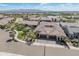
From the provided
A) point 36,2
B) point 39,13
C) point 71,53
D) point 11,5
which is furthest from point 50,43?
point 11,5

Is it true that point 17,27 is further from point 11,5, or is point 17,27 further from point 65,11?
point 65,11

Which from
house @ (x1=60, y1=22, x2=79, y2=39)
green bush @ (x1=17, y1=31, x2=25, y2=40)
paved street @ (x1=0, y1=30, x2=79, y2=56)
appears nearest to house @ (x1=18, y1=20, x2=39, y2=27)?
green bush @ (x1=17, y1=31, x2=25, y2=40)

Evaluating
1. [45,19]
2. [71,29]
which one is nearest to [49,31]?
[45,19]

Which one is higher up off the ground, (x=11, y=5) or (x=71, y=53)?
(x=11, y=5)

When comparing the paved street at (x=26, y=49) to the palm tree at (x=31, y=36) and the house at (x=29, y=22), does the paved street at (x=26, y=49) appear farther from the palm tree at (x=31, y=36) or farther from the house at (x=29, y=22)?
the house at (x=29, y=22)

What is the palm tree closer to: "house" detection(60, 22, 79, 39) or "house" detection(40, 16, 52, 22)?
"house" detection(40, 16, 52, 22)

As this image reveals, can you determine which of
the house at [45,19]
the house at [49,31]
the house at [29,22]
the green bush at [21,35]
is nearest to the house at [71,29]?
the house at [49,31]

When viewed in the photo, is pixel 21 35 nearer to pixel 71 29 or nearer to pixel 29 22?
pixel 29 22
